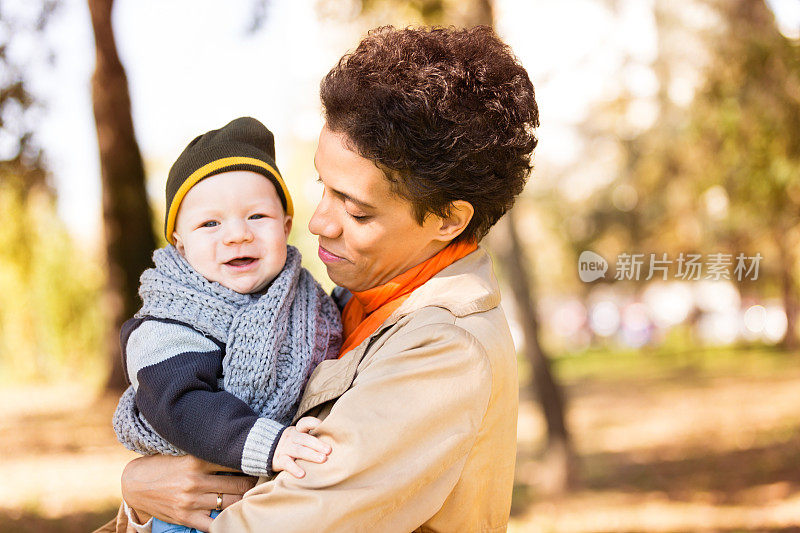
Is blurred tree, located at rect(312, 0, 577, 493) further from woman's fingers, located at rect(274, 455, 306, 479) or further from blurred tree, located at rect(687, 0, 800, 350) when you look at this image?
woman's fingers, located at rect(274, 455, 306, 479)

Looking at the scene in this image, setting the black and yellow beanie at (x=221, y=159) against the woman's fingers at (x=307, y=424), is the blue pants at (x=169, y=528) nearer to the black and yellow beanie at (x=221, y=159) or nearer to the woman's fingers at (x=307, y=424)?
the woman's fingers at (x=307, y=424)

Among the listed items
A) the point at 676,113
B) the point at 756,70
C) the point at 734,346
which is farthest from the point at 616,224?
the point at 756,70

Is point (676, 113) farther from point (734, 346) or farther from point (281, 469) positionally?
point (734, 346)

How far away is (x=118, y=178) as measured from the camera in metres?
6.89

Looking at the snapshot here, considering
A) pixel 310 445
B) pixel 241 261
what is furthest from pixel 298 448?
pixel 241 261

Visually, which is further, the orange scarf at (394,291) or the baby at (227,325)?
the orange scarf at (394,291)

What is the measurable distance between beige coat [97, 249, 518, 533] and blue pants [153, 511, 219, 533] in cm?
31

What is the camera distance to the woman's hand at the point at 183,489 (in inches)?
73.4

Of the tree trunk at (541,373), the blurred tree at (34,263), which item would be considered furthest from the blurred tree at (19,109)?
the tree trunk at (541,373)

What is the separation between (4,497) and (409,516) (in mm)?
5733

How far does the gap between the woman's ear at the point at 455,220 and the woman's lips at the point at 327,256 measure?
10.9 inches

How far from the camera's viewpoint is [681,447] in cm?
1044

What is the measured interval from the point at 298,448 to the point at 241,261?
0.63 m

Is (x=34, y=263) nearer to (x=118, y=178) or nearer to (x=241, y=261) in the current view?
(x=118, y=178)
